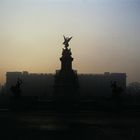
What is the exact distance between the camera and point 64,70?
212ft

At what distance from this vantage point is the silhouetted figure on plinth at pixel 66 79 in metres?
62.9

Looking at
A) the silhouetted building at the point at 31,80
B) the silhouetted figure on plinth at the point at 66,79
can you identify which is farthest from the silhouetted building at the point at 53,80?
the silhouetted figure on plinth at the point at 66,79

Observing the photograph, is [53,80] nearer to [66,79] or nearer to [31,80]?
[31,80]

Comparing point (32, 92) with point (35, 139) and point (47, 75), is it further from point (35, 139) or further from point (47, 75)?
point (35, 139)

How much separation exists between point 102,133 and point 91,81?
12350 cm

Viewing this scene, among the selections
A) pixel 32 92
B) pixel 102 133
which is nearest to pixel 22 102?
pixel 102 133

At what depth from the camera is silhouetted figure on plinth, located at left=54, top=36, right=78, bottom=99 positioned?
62.9 metres

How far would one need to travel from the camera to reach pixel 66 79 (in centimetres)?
6384

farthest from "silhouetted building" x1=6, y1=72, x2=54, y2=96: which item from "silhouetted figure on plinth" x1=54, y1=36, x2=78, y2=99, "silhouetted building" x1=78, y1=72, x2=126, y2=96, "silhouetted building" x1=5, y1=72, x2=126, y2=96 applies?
"silhouetted figure on plinth" x1=54, y1=36, x2=78, y2=99

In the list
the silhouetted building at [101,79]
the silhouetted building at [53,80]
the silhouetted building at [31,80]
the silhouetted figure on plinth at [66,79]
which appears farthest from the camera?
the silhouetted building at [101,79]

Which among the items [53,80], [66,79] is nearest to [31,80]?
[53,80]

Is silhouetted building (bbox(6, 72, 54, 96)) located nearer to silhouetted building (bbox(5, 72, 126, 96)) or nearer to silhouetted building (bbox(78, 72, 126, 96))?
silhouetted building (bbox(5, 72, 126, 96))

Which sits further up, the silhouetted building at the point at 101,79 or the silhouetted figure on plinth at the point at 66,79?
the silhouetted building at the point at 101,79

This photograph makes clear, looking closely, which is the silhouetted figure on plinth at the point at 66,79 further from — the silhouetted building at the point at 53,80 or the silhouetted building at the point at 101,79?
the silhouetted building at the point at 101,79
